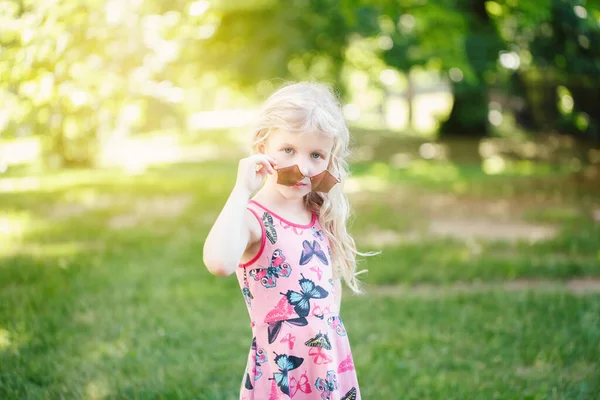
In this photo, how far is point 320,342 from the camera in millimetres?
2324

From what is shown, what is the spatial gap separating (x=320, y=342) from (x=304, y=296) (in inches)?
6.6

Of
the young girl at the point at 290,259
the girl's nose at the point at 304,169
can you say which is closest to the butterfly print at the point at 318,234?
the young girl at the point at 290,259

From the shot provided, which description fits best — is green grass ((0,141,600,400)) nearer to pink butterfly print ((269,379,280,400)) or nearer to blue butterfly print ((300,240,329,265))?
pink butterfly print ((269,379,280,400))

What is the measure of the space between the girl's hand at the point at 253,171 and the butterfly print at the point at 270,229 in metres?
0.13

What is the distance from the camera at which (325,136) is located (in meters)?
2.40

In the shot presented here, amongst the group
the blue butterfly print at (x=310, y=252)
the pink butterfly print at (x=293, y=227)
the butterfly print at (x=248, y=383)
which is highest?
the pink butterfly print at (x=293, y=227)

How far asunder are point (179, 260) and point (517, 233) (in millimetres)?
3980

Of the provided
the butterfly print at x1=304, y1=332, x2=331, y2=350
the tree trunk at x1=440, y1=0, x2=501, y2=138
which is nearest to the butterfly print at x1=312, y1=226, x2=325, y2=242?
the butterfly print at x1=304, y1=332, x2=331, y2=350

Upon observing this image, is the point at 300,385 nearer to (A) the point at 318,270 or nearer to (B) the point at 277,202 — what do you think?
(A) the point at 318,270

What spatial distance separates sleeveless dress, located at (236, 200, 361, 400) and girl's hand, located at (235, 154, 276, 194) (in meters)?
0.12

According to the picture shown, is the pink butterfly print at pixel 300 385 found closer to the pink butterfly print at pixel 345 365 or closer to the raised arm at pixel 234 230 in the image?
the pink butterfly print at pixel 345 365

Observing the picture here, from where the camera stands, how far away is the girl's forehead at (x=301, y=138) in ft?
7.77

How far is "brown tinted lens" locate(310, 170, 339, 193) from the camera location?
2.43m

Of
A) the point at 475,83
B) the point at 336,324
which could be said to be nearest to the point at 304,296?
the point at 336,324
